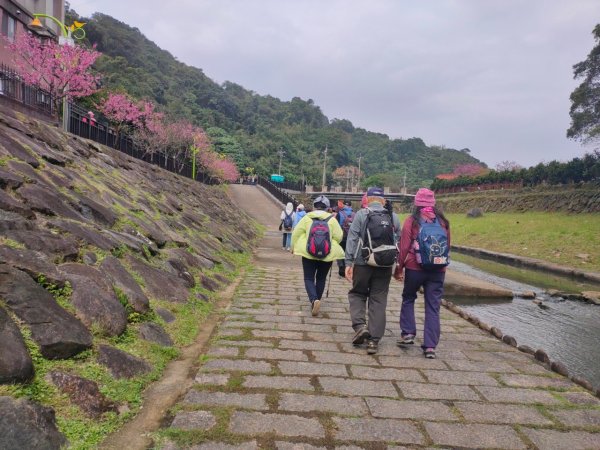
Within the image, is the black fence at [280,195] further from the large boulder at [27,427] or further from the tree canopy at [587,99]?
the large boulder at [27,427]

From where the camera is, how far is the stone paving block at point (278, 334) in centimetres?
462

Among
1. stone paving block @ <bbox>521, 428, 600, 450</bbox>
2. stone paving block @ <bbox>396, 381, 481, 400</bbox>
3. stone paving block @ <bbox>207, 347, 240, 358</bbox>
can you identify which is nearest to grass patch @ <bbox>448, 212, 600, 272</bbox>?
stone paving block @ <bbox>396, 381, 481, 400</bbox>

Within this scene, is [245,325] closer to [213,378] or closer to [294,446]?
[213,378]

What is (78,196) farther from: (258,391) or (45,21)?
(45,21)

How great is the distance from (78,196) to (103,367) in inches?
135

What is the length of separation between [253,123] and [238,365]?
85.1 meters

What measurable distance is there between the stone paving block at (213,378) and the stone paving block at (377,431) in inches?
38.7

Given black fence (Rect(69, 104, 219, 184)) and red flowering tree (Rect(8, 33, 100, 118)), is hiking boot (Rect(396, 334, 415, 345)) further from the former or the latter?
red flowering tree (Rect(8, 33, 100, 118))

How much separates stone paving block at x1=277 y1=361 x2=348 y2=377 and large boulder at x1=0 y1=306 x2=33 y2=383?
190cm

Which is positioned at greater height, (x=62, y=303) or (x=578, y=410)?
(x=62, y=303)

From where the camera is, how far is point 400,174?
319 ft

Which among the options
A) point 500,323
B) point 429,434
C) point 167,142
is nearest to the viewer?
point 429,434

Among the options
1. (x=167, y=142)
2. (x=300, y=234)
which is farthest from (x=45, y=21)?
(x=300, y=234)

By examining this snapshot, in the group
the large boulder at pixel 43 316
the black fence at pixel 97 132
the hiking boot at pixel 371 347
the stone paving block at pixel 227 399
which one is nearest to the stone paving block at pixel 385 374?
the hiking boot at pixel 371 347
